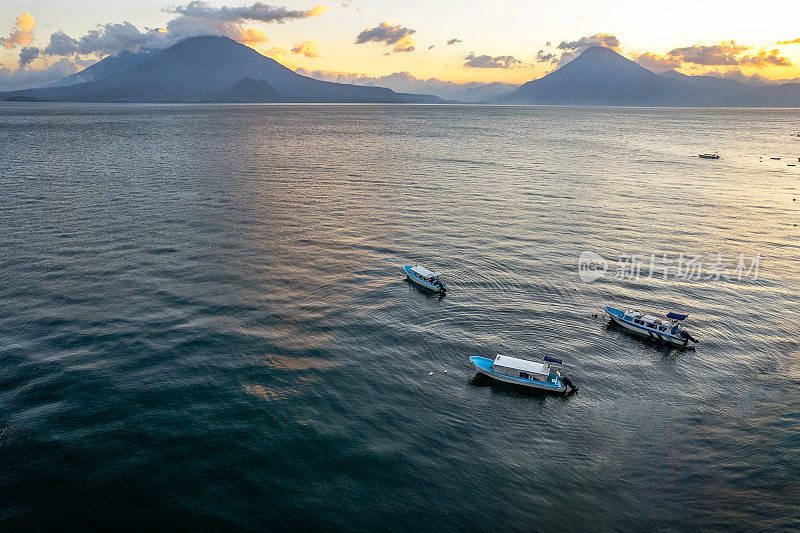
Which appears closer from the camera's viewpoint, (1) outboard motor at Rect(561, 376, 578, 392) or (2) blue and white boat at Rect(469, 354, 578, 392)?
(2) blue and white boat at Rect(469, 354, 578, 392)

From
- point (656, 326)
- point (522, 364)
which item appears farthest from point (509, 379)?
point (656, 326)

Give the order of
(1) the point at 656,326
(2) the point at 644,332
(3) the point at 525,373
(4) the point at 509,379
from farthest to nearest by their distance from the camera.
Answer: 1. (2) the point at 644,332
2. (1) the point at 656,326
3. (4) the point at 509,379
4. (3) the point at 525,373

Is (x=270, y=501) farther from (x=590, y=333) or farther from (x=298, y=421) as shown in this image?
(x=590, y=333)

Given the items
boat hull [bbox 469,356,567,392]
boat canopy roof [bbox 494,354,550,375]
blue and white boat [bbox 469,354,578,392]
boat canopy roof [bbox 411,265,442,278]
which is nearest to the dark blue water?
boat hull [bbox 469,356,567,392]

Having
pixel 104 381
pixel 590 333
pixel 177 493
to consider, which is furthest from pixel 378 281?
pixel 177 493

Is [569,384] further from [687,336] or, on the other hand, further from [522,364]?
[687,336]

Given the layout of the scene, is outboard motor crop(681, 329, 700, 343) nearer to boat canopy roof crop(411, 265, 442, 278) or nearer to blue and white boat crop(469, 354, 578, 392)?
blue and white boat crop(469, 354, 578, 392)
